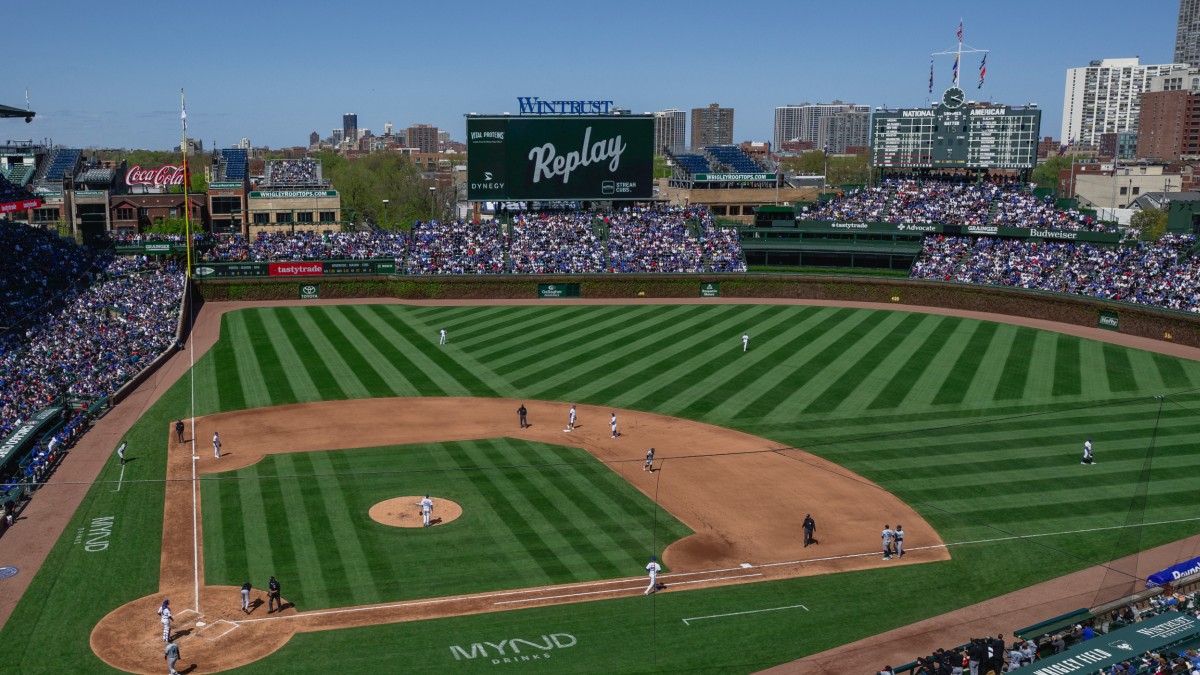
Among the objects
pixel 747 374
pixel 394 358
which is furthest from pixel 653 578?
pixel 394 358

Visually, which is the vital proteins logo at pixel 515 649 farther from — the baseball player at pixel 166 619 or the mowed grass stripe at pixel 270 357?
the mowed grass stripe at pixel 270 357

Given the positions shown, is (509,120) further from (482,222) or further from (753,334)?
(753,334)

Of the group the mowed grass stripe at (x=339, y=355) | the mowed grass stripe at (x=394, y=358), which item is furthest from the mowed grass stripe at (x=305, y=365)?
the mowed grass stripe at (x=394, y=358)

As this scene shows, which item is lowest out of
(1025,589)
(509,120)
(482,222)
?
(1025,589)

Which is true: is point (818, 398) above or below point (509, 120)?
below

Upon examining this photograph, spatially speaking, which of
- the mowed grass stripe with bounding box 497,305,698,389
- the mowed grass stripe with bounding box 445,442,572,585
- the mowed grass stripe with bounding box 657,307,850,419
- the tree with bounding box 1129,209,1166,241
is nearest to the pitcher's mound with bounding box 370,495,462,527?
the mowed grass stripe with bounding box 445,442,572,585

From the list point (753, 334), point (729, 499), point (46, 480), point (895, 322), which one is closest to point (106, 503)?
point (46, 480)

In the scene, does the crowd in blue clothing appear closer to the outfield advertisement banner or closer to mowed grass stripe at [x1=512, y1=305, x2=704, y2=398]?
mowed grass stripe at [x1=512, y1=305, x2=704, y2=398]
